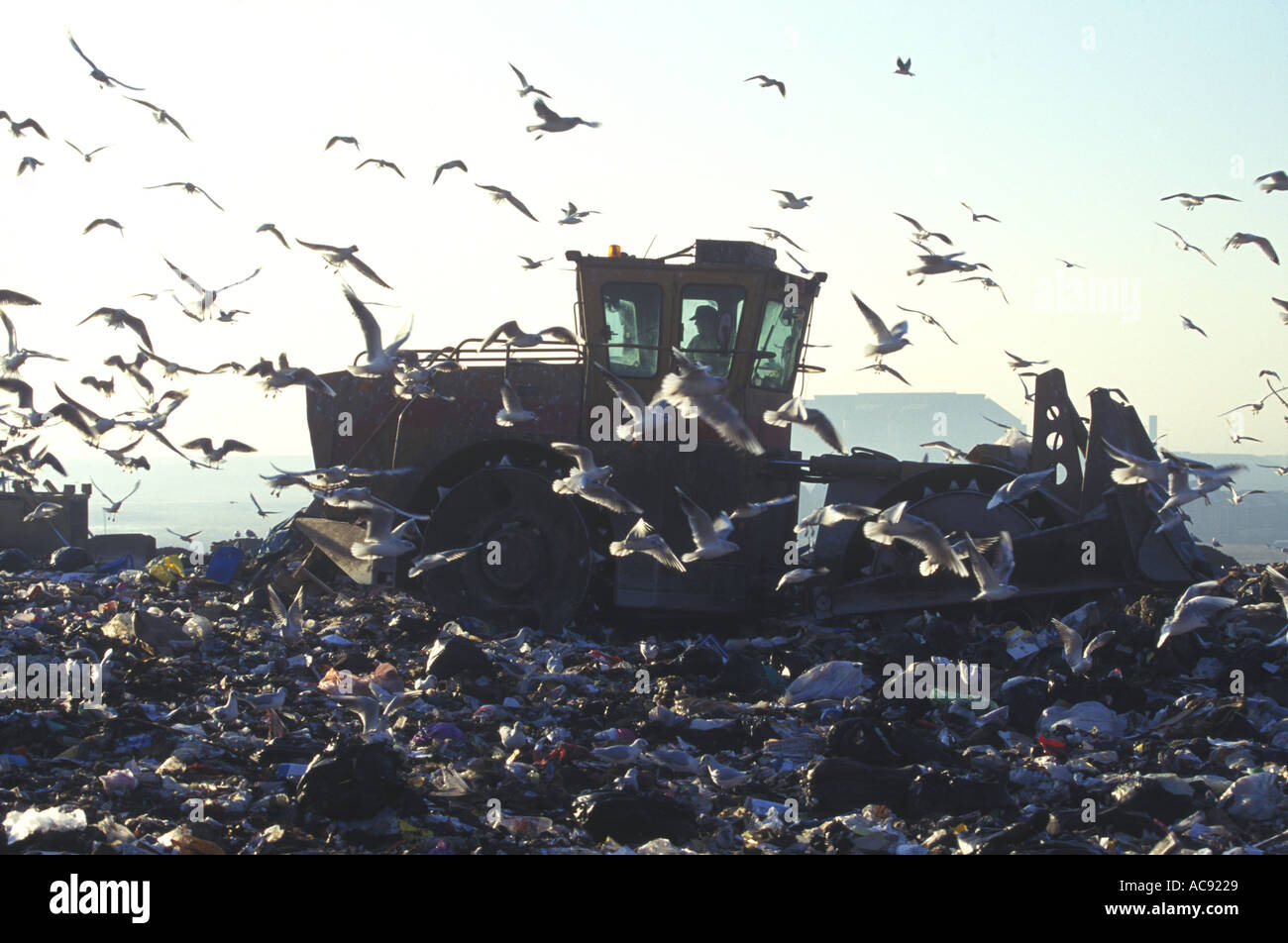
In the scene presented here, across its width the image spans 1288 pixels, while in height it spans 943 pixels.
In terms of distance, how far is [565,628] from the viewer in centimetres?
769

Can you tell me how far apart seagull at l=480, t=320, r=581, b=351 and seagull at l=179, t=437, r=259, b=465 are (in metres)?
1.85

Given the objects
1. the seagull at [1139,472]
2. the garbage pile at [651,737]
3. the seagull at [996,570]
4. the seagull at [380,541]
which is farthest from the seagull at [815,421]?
the seagull at [380,541]

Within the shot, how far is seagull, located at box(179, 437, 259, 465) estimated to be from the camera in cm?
824

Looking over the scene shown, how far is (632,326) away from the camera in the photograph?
314 inches

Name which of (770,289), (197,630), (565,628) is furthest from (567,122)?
(197,630)

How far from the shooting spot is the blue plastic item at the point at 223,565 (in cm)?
1048

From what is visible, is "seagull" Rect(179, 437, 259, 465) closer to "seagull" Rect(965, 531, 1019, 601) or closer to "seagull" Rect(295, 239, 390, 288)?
"seagull" Rect(295, 239, 390, 288)

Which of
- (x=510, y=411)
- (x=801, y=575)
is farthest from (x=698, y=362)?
(x=801, y=575)

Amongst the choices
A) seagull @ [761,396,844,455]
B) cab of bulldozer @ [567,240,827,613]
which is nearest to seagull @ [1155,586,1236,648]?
seagull @ [761,396,844,455]

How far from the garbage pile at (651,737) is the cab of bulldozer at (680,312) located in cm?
174

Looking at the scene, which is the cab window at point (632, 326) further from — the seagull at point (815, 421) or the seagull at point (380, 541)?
the seagull at point (380, 541)

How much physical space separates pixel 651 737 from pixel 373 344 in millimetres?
2889

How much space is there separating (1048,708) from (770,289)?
3.28 meters
